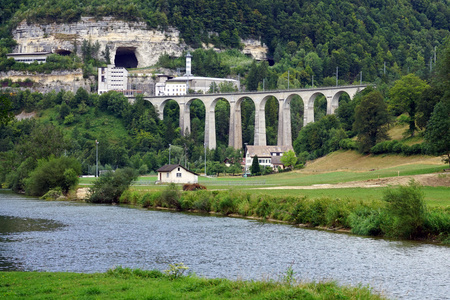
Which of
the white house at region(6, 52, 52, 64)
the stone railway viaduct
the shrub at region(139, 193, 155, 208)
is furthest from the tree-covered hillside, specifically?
the shrub at region(139, 193, 155, 208)

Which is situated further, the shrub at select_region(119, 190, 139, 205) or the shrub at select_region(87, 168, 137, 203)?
the shrub at select_region(87, 168, 137, 203)

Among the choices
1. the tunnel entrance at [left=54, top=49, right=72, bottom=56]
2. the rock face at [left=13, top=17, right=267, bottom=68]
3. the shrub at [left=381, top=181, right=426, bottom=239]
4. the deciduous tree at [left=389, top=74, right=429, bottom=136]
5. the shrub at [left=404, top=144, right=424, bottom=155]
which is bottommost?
the shrub at [left=381, top=181, right=426, bottom=239]

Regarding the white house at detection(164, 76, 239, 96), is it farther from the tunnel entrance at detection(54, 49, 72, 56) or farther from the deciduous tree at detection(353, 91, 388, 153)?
the deciduous tree at detection(353, 91, 388, 153)

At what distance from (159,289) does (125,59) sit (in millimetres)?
165861

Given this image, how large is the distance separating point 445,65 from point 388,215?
31553 millimetres

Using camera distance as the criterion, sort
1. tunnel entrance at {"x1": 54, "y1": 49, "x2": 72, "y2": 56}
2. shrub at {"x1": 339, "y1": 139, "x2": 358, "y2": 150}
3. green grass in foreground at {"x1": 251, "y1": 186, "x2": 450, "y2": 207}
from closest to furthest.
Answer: green grass in foreground at {"x1": 251, "y1": 186, "x2": 450, "y2": 207} → shrub at {"x1": 339, "y1": 139, "x2": 358, "y2": 150} → tunnel entrance at {"x1": 54, "y1": 49, "x2": 72, "y2": 56}

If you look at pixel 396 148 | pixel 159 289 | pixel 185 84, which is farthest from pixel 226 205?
pixel 185 84

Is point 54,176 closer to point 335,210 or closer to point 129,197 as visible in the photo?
point 129,197

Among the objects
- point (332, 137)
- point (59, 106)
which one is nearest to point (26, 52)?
point (59, 106)

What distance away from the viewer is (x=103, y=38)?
17650 centimetres

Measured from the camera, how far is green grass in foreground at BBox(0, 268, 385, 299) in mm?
23203

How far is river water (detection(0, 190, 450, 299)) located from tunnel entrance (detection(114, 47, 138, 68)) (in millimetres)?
131622

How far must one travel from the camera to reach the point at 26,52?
178 meters

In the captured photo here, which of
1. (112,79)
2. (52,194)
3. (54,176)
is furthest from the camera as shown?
(112,79)
